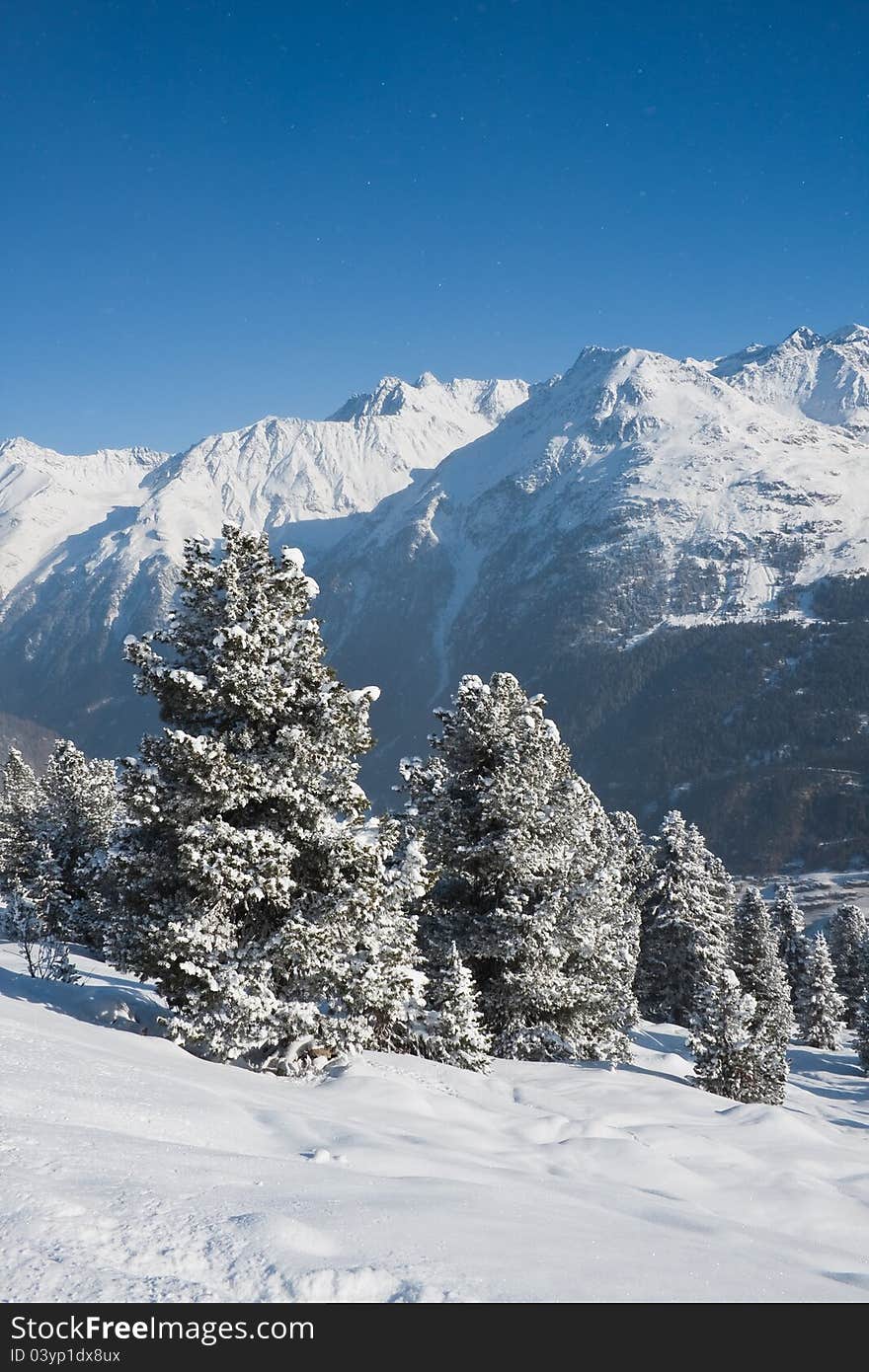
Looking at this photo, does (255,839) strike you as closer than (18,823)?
Yes

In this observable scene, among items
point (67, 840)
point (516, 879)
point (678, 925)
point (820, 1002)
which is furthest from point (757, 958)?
point (67, 840)

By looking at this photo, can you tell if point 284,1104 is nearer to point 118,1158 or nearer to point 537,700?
point 118,1158

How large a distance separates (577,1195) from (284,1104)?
147 inches

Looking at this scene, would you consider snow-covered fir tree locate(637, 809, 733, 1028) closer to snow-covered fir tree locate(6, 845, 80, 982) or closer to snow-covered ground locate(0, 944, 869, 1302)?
snow-covered fir tree locate(6, 845, 80, 982)

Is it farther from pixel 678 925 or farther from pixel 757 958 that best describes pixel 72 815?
pixel 757 958

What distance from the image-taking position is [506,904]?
64.0ft

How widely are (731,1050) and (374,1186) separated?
20.3 metres

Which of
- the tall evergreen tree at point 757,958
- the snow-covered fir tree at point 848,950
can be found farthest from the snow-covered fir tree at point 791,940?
the tall evergreen tree at point 757,958

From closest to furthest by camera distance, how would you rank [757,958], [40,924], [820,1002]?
[40,924] < [757,958] < [820,1002]

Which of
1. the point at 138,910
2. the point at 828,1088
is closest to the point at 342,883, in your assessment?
the point at 138,910

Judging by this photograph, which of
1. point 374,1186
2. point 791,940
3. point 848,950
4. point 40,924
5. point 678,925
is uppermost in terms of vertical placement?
point 374,1186

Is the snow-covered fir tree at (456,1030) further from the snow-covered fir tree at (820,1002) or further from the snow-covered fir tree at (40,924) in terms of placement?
the snow-covered fir tree at (820,1002)

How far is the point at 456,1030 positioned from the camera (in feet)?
51.6

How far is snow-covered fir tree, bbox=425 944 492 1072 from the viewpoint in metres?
15.7
